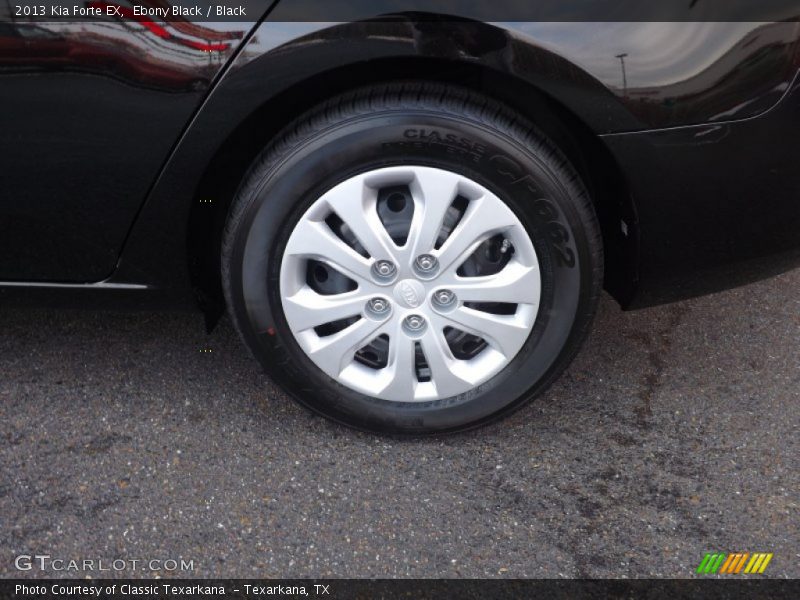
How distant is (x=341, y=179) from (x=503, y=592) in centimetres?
97

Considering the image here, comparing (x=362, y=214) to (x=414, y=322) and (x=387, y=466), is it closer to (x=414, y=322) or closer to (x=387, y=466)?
(x=414, y=322)

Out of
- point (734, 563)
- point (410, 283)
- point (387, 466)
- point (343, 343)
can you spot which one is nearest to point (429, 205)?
point (410, 283)

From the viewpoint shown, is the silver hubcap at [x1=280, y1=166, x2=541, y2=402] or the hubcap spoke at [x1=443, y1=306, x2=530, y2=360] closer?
the silver hubcap at [x1=280, y1=166, x2=541, y2=402]

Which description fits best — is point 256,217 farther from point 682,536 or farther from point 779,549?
point 779,549

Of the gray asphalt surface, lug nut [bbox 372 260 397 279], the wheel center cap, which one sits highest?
lug nut [bbox 372 260 397 279]

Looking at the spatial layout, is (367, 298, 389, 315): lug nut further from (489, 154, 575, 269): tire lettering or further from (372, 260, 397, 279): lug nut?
(489, 154, 575, 269): tire lettering

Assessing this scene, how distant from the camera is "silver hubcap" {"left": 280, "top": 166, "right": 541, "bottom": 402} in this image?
1.93m

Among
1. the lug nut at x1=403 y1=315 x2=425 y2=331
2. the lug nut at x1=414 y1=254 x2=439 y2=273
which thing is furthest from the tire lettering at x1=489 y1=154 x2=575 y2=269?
the lug nut at x1=403 y1=315 x2=425 y2=331

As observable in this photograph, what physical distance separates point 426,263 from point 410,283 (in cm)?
6

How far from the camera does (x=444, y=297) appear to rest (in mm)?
2039

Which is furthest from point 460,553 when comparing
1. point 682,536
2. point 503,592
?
point 682,536

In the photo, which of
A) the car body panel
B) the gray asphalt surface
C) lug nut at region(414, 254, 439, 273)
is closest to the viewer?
the car body panel

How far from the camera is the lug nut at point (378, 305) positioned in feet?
6.69

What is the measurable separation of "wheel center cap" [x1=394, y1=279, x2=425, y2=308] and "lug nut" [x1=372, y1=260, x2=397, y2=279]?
4 centimetres
